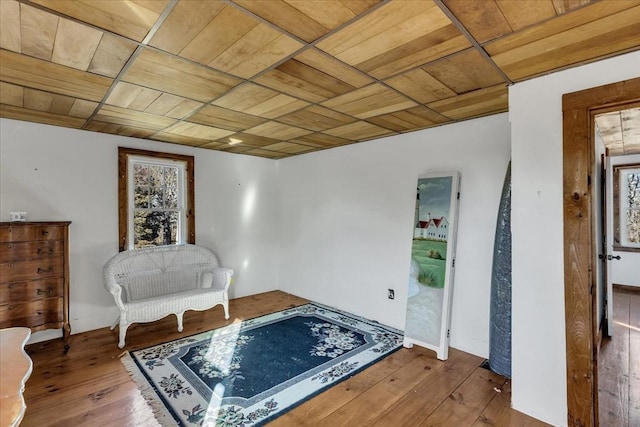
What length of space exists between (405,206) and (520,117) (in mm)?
1633

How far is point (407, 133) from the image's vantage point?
371 centimetres

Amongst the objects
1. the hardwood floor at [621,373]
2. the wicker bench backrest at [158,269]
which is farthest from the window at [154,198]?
the hardwood floor at [621,373]

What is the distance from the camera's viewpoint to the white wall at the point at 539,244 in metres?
2.10

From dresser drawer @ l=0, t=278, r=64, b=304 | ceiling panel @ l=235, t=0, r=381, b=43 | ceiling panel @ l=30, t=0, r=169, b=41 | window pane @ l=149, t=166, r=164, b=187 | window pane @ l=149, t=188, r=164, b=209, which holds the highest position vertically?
ceiling panel @ l=30, t=0, r=169, b=41

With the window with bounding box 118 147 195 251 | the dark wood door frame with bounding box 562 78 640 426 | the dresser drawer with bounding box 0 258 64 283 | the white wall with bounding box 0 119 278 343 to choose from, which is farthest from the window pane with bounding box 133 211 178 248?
the dark wood door frame with bounding box 562 78 640 426

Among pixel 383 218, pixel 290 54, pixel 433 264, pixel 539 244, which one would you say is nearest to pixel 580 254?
pixel 539 244

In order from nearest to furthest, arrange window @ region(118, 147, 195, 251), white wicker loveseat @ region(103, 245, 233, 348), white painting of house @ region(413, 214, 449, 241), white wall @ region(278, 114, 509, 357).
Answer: white wall @ region(278, 114, 509, 357) < white painting of house @ region(413, 214, 449, 241) < white wicker loveseat @ region(103, 245, 233, 348) < window @ region(118, 147, 195, 251)

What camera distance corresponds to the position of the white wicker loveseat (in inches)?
134

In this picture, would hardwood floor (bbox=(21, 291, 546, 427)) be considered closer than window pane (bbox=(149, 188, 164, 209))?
Yes

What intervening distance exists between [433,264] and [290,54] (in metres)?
2.47

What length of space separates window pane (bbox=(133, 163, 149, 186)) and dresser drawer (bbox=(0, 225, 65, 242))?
1.15 meters

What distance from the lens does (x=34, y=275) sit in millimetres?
3020

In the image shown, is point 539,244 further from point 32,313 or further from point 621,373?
point 32,313

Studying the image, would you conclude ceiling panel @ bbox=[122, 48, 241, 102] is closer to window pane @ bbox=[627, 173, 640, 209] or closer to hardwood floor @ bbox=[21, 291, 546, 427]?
hardwood floor @ bbox=[21, 291, 546, 427]
